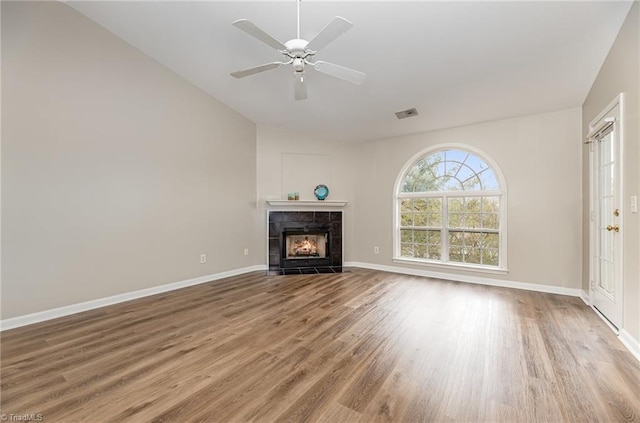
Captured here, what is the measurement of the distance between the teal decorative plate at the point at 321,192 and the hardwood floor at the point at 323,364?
94.3 inches

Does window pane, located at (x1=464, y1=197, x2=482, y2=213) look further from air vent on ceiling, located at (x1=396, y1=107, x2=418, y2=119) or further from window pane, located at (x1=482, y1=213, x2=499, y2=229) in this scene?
air vent on ceiling, located at (x1=396, y1=107, x2=418, y2=119)

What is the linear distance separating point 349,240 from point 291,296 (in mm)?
2219

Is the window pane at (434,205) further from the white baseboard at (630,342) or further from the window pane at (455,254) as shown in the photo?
the white baseboard at (630,342)

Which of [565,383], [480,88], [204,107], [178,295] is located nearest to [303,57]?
[480,88]

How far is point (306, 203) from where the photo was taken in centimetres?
506

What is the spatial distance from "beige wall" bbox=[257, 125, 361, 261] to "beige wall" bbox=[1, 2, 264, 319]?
93cm

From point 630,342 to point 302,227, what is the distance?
415 cm

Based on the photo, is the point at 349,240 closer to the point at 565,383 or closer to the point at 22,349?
the point at 565,383

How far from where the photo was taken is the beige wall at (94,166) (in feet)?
8.39

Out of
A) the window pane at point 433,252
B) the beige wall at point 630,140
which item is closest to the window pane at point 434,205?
the window pane at point 433,252

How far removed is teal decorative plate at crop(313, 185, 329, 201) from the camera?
5258 millimetres

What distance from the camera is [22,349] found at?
216 centimetres

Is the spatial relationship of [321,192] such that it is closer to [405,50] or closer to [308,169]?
[308,169]

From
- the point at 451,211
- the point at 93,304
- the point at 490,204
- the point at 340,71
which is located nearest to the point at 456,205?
the point at 451,211
